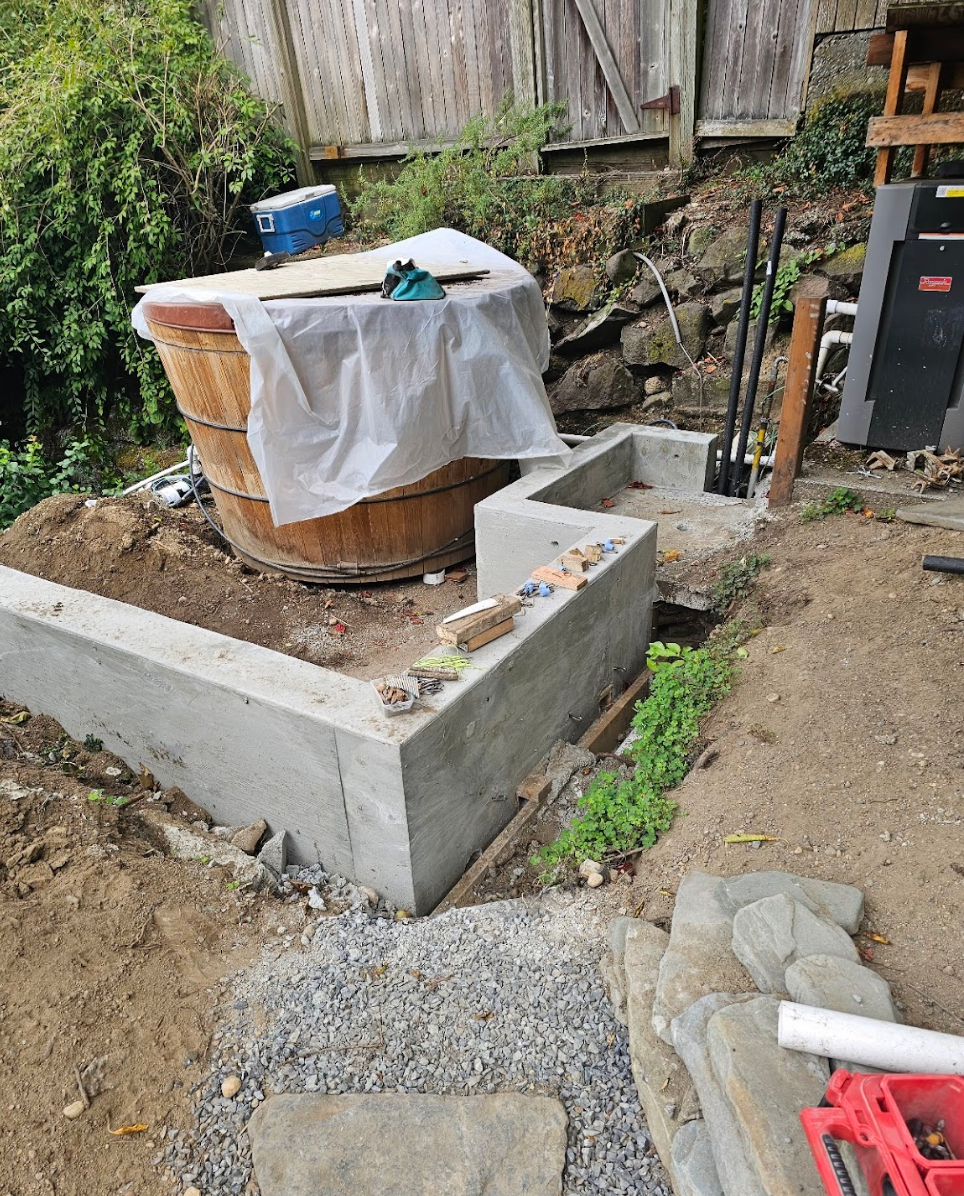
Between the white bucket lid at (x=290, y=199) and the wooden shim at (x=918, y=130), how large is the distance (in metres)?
6.23

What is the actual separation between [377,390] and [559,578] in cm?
170

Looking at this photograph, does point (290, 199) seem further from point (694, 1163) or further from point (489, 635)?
point (694, 1163)

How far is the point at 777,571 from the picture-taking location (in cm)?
445

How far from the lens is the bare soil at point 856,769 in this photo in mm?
2418

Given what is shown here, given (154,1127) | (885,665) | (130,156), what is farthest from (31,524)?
(885,665)

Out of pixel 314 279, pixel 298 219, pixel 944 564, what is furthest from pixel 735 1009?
pixel 298 219

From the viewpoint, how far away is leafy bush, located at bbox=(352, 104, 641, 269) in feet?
25.2

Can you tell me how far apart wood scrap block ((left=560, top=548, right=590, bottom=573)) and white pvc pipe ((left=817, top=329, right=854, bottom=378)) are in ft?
9.38

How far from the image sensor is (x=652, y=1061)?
2.13 meters

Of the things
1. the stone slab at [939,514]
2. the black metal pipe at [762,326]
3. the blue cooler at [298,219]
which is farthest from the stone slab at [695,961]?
the blue cooler at [298,219]

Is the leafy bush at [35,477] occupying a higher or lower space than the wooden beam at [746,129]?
lower

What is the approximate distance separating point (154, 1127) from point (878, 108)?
8074 millimetres

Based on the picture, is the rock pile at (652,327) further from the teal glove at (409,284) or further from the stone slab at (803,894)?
the stone slab at (803,894)

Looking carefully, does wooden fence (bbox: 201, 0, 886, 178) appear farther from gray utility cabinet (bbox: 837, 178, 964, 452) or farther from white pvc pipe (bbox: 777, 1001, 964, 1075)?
white pvc pipe (bbox: 777, 1001, 964, 1075)
